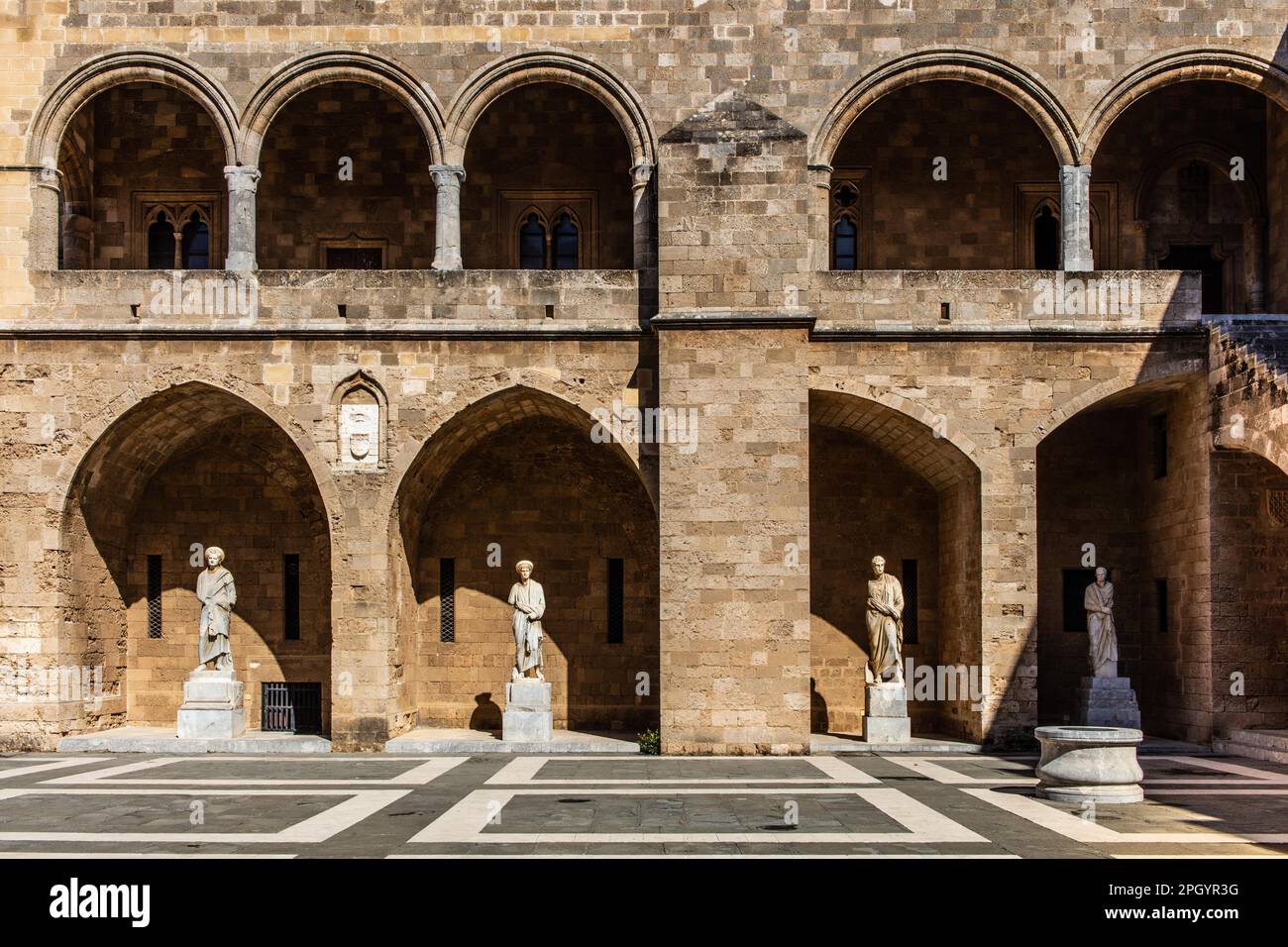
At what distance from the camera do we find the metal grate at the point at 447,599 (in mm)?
21688

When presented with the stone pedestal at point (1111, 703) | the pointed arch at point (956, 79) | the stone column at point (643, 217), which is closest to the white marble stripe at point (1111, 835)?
the stone pedestal at point (1111, 703)

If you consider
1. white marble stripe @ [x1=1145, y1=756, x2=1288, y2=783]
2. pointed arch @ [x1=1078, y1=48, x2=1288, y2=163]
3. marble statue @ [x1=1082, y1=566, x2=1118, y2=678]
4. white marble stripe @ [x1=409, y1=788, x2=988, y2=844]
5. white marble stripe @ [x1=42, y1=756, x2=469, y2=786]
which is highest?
pointed arch @ [x1=1078, y1=48, x2=1288, y2=163]

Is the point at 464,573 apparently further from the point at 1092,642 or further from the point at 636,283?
the point at 1092,642

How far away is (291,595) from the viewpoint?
71.9ft

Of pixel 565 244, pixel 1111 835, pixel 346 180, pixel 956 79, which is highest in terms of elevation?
pixel 956 79

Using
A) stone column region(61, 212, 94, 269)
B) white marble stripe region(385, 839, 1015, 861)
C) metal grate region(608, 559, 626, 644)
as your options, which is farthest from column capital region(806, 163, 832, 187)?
stone column region(61, 212, 94, 269)

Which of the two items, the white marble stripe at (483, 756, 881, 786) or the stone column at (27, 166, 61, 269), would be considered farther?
the stone column at (27, 166, 61, 269)

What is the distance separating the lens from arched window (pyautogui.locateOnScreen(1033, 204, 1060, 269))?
22.0 m

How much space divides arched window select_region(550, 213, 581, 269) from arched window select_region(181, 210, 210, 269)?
5917 millimetres

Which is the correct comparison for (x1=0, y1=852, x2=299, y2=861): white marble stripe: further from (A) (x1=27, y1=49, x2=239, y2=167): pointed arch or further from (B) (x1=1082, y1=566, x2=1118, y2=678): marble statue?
(B) (x1=1082, y1=566, x2=1118, y2=678): marble statue

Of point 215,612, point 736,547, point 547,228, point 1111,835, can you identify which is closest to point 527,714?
point 736,547

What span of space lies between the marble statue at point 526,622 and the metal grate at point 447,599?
2.29m

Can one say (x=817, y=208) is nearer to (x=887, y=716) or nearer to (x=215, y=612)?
(x=887, y=716)

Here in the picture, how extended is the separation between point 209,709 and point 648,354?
856cm
